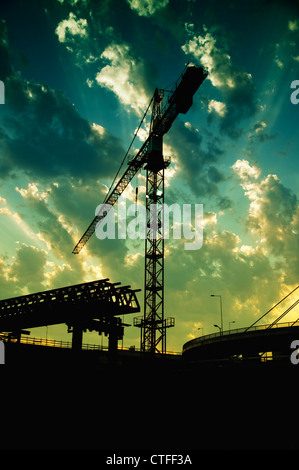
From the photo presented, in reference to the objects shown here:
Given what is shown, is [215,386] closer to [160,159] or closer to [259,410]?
[259,410]

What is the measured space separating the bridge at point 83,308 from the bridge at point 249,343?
14636 millimetres

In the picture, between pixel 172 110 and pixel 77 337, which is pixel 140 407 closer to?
pixel 77 337

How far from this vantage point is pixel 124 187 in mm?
76438

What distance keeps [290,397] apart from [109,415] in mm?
14681

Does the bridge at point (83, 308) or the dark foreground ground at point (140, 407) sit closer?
the dark foreground ground at point (140, 407)

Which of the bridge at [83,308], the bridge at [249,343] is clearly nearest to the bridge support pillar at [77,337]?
the bridge at [83,308]

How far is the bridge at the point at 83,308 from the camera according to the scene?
128 feet

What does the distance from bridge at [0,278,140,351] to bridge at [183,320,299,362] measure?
14.6 m

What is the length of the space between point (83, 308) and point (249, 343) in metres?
28.4

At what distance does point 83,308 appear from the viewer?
129 ft


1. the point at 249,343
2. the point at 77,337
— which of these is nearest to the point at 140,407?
the point at 77,337

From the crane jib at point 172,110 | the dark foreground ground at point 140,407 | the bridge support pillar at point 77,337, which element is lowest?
the dark foreground ground at point 140,407

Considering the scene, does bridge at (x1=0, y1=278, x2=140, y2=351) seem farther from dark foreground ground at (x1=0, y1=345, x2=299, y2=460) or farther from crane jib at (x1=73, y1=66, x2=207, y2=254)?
crane jib at (x1=73, y1=66, x2=207, y2=254)

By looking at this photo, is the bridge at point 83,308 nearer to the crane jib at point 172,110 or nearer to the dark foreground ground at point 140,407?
the dark foreground ground at point 140,407
